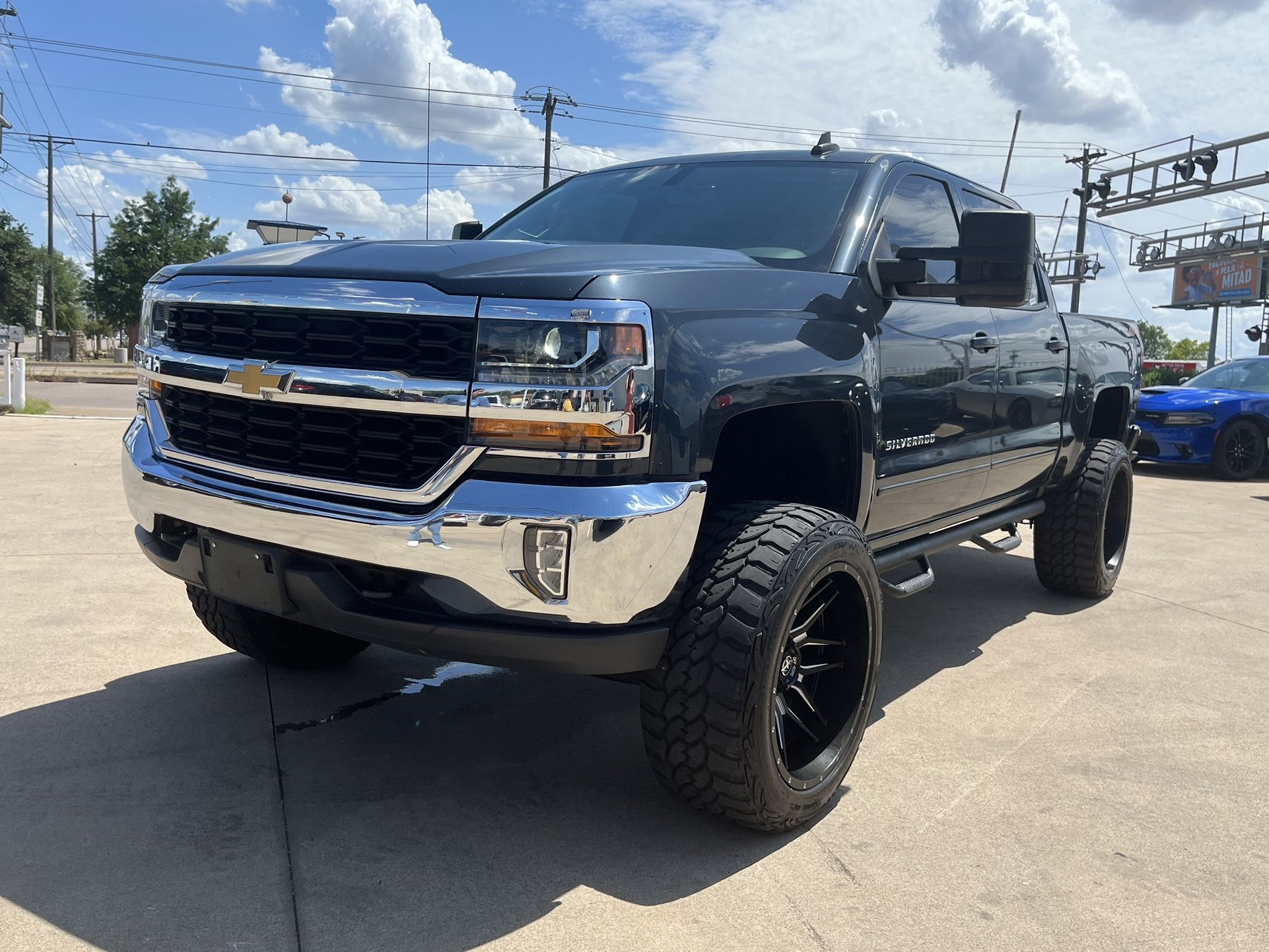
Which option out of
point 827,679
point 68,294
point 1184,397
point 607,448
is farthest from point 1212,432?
point 68,294

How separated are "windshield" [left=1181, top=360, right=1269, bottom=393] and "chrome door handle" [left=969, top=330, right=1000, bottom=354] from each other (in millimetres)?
10188

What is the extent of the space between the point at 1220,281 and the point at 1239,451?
150ft

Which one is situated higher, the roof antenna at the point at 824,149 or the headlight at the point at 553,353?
the roof antenna at the point at 824,149

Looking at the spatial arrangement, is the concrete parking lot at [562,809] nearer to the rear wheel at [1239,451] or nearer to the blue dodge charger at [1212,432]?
the blue dodge charger at [1212,432]

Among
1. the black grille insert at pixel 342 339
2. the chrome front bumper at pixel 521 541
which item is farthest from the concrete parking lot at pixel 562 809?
the black grille insert at pixel 342 339

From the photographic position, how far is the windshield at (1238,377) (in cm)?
1278

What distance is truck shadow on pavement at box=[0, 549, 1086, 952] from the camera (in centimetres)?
237

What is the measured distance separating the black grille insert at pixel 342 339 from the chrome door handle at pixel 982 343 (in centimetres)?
229

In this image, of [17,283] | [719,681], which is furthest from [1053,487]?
[17,283]

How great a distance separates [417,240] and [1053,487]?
12.0 ft

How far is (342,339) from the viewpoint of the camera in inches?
98.9

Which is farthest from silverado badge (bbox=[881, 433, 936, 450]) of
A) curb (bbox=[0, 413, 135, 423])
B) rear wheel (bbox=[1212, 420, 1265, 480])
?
curb (bbox=[0, 413, 135, 423])

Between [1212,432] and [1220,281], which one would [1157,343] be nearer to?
[1220,281]

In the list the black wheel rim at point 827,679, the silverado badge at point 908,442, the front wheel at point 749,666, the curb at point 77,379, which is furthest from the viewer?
the curb at point 77,379
